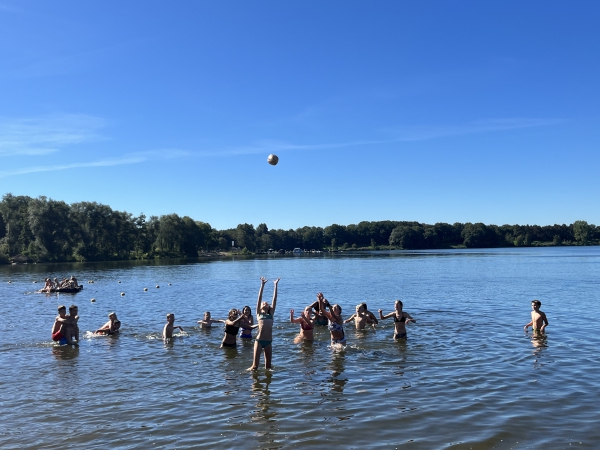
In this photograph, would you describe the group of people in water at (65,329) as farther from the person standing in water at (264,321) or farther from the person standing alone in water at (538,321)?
the person standing alone in water at (538,321)

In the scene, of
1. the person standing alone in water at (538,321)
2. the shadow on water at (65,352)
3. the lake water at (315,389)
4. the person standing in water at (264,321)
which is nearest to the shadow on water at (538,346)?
the lake water at (315,389)

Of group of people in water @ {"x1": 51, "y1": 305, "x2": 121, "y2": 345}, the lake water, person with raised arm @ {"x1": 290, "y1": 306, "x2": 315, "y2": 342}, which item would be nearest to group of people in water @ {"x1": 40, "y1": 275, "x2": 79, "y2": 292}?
the lake water

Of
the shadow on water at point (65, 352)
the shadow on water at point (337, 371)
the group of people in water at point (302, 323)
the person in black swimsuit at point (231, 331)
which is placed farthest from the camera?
the person in black swimsuit at point (231, 331)

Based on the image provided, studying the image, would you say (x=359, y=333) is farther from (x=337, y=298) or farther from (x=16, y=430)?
(x=337, y=298)

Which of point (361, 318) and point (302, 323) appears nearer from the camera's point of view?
point (302, 323)

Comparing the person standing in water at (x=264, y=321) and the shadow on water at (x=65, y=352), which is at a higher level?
the person standing in water at (x=264, y=321)

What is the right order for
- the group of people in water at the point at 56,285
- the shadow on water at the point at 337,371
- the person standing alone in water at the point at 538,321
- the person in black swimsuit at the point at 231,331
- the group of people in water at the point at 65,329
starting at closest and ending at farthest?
the shadow on water at the point at 337,371
the person in black swimsuit at the point at 231,331
the group of people in water at the point at 65,329
the person standing alone in water at the point at 538,321
the group of people in water at the point at 56,285

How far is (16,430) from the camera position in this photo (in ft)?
30.8

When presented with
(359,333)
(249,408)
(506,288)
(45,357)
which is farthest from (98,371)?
(506,288)

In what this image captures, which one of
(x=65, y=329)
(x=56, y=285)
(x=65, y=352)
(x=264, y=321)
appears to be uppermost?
(x=264, y=321)

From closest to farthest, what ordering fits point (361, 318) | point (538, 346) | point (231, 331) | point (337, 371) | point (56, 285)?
1. point (337, 371)
2. point (538, 346)
3. point (231, 331)
4. point (361, 318)
5. point (56, 285)

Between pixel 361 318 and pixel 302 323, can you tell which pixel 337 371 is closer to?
pixel 302 323

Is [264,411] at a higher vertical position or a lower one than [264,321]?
lower

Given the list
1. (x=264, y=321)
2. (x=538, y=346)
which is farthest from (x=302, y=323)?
(x=538, y=346)
